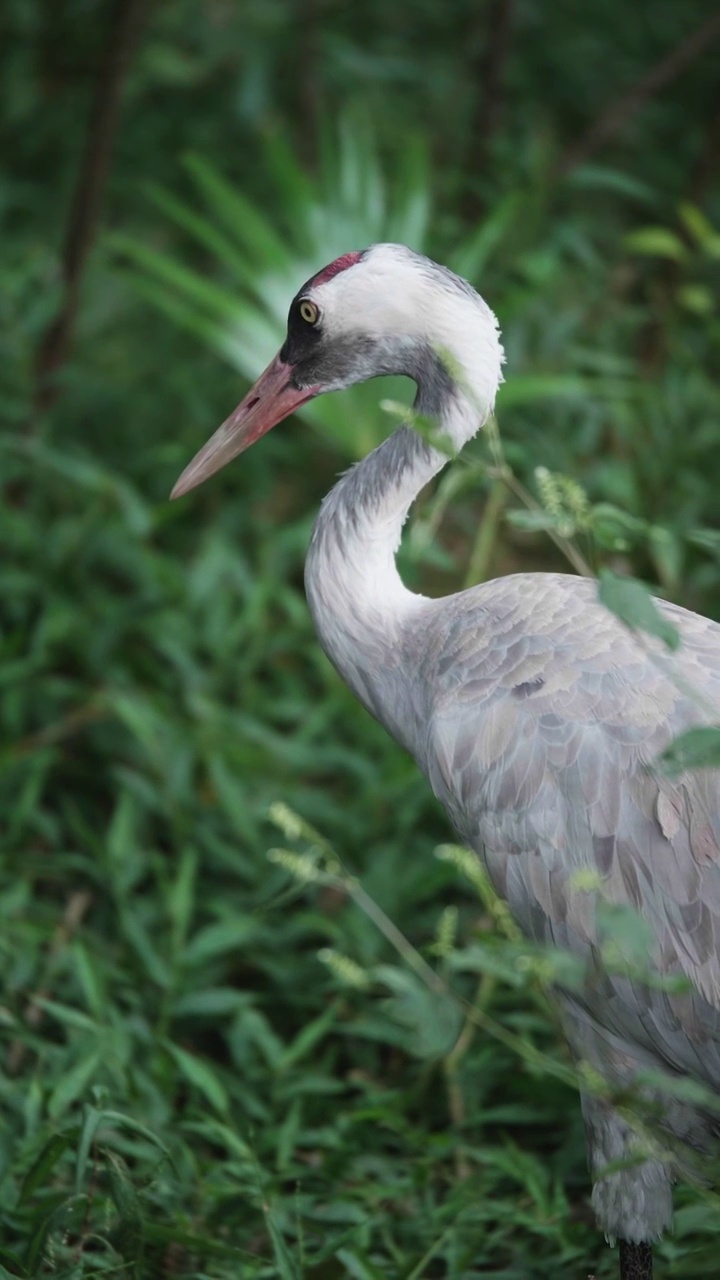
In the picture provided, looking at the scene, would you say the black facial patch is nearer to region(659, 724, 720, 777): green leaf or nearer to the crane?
the crane

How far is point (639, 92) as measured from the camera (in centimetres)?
489

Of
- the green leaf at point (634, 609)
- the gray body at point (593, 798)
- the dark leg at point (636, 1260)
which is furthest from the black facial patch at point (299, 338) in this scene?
the dark leg at point (636, 1260)

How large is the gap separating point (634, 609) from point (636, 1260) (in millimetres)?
1303

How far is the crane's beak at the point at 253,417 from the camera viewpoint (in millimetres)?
2715

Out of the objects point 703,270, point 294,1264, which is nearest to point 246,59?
point 703,270

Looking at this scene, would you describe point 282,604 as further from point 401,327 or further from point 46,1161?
point 46,1161

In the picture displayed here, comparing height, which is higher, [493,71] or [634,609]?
[493,71]

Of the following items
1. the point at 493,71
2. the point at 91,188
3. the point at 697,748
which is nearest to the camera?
the point at 697,748

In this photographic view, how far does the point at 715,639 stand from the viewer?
2363mm

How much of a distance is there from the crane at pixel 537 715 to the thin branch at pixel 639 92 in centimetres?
254

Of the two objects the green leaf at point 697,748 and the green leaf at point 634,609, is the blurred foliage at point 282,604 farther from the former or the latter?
the green leaf at point 634,609

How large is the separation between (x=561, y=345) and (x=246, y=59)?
4.28 ft

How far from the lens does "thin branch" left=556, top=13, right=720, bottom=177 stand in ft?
15.8

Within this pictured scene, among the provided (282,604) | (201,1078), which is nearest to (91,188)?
(282,604)
